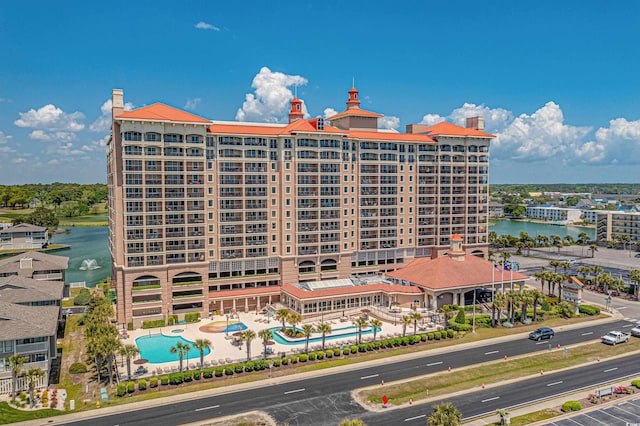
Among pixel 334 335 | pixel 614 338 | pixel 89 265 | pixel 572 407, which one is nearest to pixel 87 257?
pixel 89 265

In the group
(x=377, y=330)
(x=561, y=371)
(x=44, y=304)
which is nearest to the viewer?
(x=561, y=371)

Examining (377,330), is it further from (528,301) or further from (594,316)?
(594,316)

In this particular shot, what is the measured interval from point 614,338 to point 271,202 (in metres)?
57.7

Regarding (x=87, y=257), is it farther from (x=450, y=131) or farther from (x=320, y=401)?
(x=320, y=401)

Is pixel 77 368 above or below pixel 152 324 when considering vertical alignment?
below

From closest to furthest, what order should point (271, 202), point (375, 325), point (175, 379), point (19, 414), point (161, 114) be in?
1. point (19, 414)
2. point (175, 379)
3. point (375, 325)
4. point (161, 114)
5. point (271, 202)

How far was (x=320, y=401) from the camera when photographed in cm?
5294

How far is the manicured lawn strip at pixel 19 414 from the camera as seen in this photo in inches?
1908

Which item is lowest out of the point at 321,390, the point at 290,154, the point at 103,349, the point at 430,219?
the point at 321,390

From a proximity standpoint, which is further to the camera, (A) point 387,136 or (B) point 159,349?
(A) point 387,136

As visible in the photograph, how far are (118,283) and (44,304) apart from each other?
40.6 feet

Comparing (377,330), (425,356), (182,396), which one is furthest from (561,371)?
(182,396)

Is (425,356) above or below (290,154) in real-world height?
below

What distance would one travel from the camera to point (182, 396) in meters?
54.2
